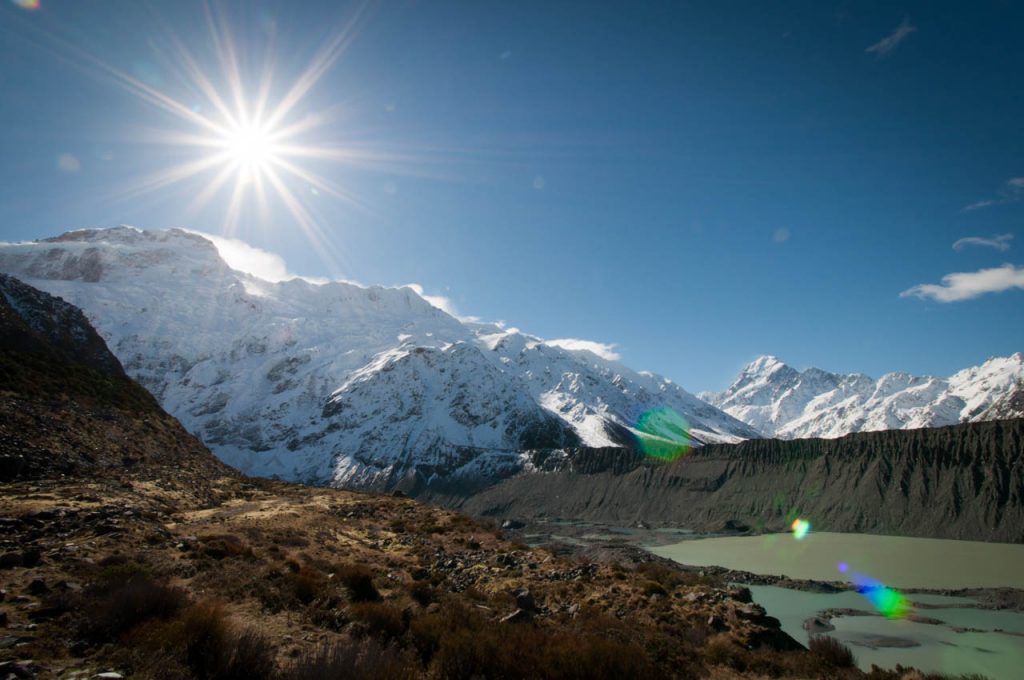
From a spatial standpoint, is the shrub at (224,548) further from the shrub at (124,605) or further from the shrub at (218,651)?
the shrub at (218,651)

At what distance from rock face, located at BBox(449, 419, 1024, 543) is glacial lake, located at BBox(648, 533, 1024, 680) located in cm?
564

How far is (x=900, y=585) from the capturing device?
49.9m

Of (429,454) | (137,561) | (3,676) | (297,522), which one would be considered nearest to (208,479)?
(297,522)

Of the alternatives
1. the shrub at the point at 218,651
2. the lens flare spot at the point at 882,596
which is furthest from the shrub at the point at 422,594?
the lens flare spot at the point at 882,596

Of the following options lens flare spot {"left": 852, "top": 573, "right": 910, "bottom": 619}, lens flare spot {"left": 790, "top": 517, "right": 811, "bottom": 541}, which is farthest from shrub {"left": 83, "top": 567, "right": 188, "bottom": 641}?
lens flare spot {"left": 790, "top": 517, "right": 811, "bottom": 541}

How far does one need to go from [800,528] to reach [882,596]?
4082 centimetres

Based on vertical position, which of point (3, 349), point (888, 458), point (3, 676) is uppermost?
point (888, 458)

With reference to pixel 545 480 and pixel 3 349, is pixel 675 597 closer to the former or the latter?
pixel 3 349

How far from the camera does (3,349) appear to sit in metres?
33.6

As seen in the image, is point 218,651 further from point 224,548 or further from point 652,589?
point 652,589

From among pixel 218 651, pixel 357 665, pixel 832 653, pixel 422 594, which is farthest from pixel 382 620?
pixel 832 653

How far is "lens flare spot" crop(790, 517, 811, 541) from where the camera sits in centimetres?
7971

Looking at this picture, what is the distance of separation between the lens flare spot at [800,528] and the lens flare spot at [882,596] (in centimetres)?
2590

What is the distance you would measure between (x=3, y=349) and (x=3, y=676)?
127 feet
